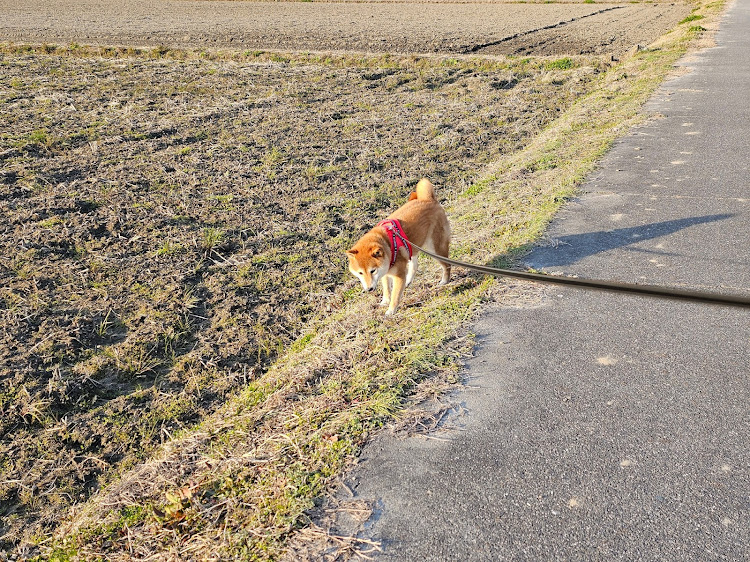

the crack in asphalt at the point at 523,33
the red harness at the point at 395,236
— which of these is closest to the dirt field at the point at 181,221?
the red harness at the point at 395,236

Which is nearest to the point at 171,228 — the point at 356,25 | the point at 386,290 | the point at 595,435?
the point at 386,290

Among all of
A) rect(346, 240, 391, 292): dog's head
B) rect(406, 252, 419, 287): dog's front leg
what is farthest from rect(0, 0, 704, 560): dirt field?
rect(346, 240, 391, 292): dog's head

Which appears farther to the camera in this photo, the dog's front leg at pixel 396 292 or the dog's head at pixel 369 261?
the dog's front leg at pixel 396 292

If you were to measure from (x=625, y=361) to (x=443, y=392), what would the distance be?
3.93 feet

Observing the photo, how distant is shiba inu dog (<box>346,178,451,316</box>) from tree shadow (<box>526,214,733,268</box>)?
881mm

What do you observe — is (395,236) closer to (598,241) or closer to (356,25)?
(598,241)

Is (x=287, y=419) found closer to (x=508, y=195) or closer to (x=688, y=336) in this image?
(x=688, y=336)

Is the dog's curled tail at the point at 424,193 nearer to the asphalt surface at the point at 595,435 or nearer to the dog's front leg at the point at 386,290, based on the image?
the dog's front leg at the point at 386,290

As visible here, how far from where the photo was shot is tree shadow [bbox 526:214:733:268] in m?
5.41

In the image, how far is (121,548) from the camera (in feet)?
9.64

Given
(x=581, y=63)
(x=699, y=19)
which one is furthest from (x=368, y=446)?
(x=699, y=19)

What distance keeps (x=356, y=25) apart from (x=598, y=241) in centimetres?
3335

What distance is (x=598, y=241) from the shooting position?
5762 mm

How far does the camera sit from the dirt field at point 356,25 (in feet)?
84.0
